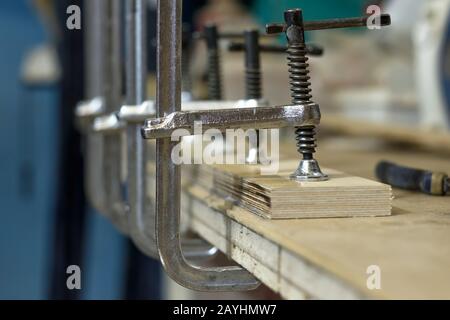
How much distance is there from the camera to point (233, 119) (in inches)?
26.7

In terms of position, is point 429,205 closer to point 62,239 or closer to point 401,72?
point 401,72

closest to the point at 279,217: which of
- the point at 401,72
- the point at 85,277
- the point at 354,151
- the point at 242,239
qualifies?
the point at 242,239

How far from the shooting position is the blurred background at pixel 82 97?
5.54 ft

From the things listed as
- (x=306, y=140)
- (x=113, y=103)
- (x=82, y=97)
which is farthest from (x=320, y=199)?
(x=82, y=97)

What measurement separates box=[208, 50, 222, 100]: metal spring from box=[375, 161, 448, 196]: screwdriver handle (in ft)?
0.89

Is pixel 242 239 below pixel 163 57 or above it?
below

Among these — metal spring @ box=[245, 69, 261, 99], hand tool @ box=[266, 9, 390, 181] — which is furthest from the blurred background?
hand tool @ box=[266, 9, 390, 181]

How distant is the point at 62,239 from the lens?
7.87 ft

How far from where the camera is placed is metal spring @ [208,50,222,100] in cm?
107

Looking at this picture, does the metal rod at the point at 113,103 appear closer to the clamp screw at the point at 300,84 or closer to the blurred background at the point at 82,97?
the blurred background at the point at 82,97

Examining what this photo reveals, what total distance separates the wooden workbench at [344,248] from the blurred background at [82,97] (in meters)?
0.35
